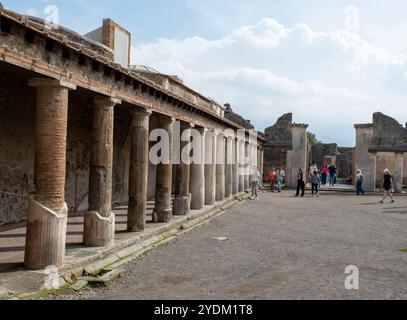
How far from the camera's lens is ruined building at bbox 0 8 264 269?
6738 millimetres

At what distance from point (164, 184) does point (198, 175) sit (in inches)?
145

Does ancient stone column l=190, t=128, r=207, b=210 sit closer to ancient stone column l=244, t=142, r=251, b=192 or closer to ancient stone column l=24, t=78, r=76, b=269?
ancient stone column l=24, t=78, r=76, b=269

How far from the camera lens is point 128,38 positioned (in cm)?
1620

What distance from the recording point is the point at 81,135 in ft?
43.8

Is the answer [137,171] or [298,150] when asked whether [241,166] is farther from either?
[137,171]

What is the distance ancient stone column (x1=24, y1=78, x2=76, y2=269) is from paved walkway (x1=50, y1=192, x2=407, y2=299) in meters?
0.93

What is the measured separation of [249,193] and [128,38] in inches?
445

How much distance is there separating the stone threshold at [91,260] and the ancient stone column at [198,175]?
106 inches

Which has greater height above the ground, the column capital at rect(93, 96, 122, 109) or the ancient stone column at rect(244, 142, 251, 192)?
the column capital at rect(93, 96, 122, 109)

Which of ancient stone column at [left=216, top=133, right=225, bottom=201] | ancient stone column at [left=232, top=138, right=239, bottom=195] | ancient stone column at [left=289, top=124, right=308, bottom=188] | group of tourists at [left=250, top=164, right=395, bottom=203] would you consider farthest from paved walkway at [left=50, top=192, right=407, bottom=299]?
ancient stone column at [left=289, top=124, right=308, bottom=188]

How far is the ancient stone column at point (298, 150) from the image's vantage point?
30484mm

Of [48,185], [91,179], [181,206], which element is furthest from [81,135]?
[48,185]
